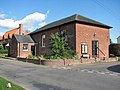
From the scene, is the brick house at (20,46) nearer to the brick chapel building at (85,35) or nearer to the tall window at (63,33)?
the brick chapel building at (85,35)

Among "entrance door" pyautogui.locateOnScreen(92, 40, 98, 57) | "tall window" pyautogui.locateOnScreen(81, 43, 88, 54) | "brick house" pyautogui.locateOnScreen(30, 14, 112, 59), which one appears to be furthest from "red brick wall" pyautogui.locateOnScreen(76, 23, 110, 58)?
"entrance door" pyautogui.locateOnScreen(92, 40, 98, 57)

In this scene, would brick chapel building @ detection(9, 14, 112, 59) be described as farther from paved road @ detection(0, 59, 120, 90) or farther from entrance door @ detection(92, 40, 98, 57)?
paved road @ detection(0, 59, 120, 90)

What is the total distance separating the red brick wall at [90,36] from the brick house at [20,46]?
1375cm

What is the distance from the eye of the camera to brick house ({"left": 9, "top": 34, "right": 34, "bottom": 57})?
36656 mm

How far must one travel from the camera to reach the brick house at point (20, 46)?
36.7 meters

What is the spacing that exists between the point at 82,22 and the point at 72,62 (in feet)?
27.6

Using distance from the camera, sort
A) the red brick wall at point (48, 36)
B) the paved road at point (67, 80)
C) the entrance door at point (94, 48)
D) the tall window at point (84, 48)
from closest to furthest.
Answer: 1. the paved road at point (67, 80)
2. the red brick wall at point (48, 36)
3. the tall window at point (84, 48)
4. the entrance door at point (94, 48)

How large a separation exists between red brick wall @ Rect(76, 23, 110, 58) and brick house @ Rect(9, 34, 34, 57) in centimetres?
1375

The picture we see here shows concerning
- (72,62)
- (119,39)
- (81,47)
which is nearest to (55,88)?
(72,62)

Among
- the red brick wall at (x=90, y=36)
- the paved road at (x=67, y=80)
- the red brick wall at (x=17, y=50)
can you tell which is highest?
the red brick wall at (x=90, y=36)

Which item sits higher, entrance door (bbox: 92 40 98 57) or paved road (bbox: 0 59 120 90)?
entrance door (bbox: 92 40 98 57)

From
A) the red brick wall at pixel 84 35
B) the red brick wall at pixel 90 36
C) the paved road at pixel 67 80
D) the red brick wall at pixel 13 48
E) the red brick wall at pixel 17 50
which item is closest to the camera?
the paved road at pixel 67 80

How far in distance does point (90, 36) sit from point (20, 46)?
14768 millimetres

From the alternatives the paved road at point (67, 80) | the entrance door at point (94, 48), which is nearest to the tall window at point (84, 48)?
the entrance door at point (94, 48)
